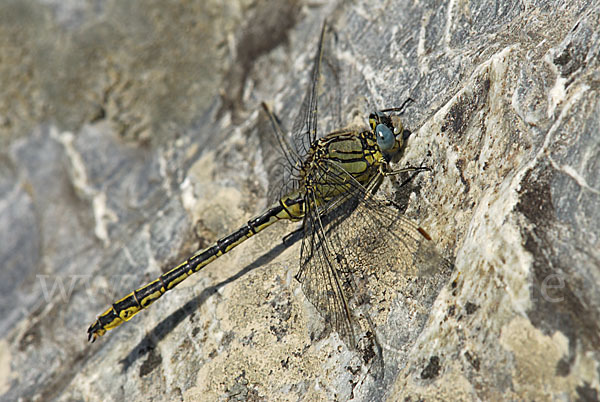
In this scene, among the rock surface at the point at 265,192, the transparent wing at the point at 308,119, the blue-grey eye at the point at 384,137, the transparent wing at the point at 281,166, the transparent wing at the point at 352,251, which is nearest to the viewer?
the rock surface at the point at 265,192

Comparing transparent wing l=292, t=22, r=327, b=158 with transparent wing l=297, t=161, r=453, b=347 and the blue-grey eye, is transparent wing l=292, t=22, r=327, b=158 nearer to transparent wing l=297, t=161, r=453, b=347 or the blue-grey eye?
transparent wing l=297, t=161, r=453, b=347

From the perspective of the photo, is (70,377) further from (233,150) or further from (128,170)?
(128,170)

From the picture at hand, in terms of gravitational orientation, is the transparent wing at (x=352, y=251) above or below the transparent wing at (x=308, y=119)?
below

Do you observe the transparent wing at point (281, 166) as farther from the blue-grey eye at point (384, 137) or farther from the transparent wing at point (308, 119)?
the blue-grey eye at point (384, 137)

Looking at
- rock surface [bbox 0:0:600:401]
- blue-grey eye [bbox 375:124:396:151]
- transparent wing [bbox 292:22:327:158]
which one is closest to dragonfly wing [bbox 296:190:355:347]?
rock surface [bbox 0:0:600:401]

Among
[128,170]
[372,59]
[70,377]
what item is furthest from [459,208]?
[128,170]

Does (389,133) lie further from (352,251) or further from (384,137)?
(352,251)

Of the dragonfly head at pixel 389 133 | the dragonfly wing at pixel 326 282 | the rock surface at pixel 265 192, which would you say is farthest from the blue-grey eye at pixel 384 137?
the dragonfly wing at pixel 326 282
